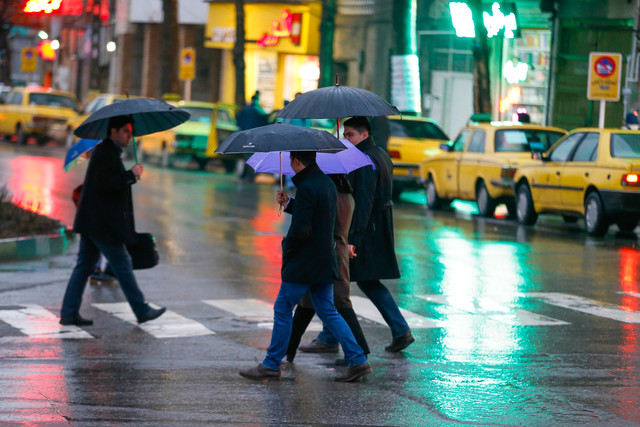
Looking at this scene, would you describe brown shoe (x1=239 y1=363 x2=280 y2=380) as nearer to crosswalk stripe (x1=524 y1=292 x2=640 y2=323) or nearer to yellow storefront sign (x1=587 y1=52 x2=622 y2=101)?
crosswalk stripe (x1=524 y1=292 x2=640 y2=323)

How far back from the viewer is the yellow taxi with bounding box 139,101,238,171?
107ft

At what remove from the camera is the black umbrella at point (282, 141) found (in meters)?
7.96

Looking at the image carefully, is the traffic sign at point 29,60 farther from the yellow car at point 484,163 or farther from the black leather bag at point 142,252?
the black leather bag at point 142,252

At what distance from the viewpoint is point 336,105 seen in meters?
8.81

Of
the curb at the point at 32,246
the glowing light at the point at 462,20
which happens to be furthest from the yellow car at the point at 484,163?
the glowing light at the point at 462,20

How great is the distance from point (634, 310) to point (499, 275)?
8.49 feet

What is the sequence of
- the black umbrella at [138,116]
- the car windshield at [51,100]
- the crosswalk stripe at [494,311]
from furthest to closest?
the car windshield at [51,100]
the crosswalk stripe at [494,311]
the black umbrella at [138,116]

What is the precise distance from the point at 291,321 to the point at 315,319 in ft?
9.16

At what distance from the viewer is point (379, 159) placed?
9.21m

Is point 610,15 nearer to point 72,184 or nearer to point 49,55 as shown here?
point 72,184

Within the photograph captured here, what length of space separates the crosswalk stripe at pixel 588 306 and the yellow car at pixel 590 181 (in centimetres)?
619

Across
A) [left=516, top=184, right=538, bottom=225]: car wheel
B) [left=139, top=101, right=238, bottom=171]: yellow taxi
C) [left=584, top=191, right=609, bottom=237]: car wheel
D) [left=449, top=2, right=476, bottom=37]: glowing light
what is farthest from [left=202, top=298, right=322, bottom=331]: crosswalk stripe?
[left=449, top=2, right=476, bottom=37]: glowing light

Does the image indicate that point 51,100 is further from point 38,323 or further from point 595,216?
point 38,323

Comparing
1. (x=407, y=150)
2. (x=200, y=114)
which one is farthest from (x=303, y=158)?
(x=200, y=114)
